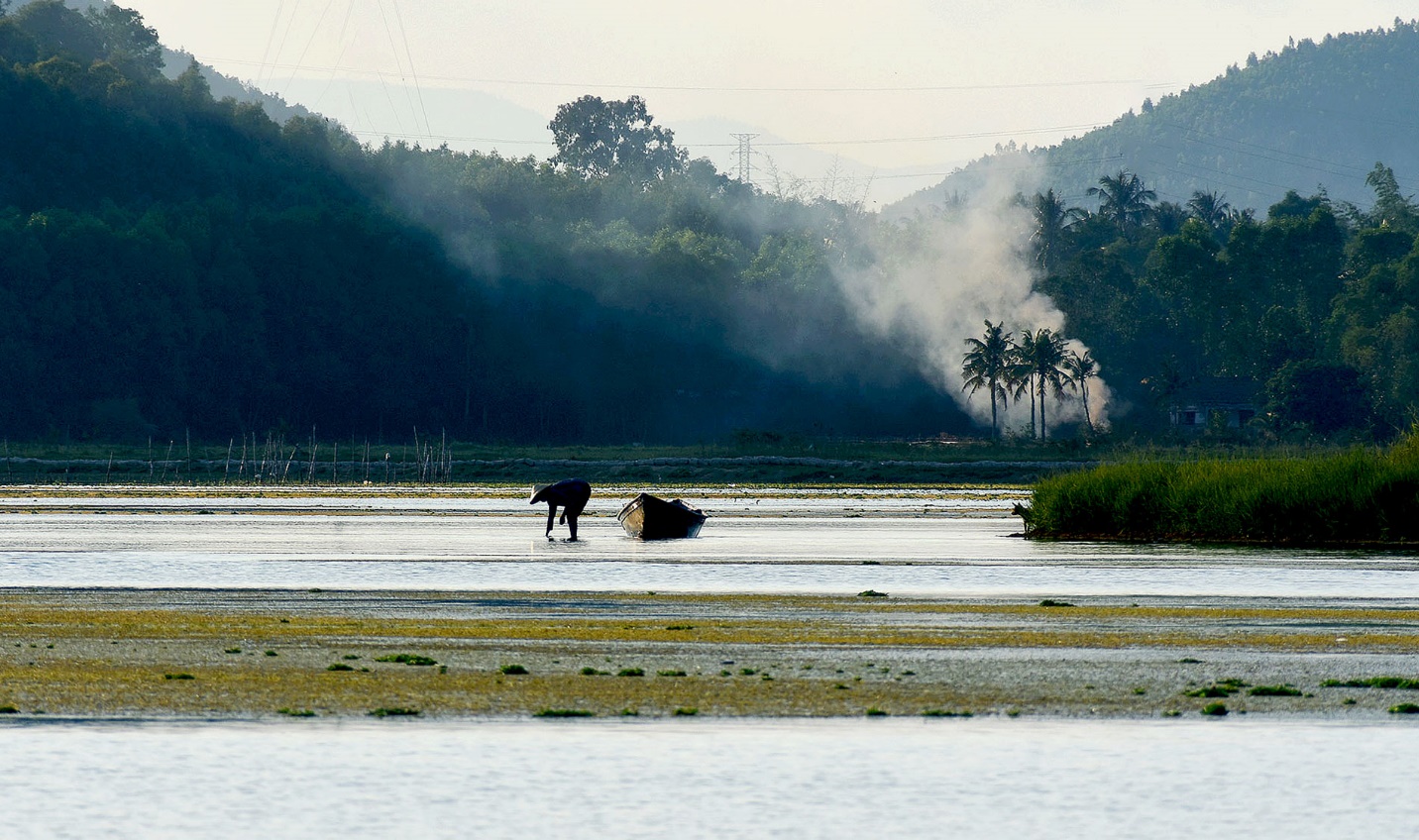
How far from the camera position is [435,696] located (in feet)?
55.5

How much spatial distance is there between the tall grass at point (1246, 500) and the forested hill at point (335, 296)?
8734 cm

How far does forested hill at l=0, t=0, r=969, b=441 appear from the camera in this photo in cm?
12825

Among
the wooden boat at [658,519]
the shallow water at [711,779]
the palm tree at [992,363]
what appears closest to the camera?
the shallow water at [711,779]

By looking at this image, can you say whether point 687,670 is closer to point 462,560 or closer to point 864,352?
point 462,560

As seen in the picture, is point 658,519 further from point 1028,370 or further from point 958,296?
point 958,296

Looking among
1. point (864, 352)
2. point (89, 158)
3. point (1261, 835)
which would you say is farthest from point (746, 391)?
point (1261, 835)

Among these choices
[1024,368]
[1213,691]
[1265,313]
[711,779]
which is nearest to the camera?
[711,779]

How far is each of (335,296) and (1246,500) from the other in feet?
339

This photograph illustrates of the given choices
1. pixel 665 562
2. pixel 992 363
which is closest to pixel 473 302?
pixel 992 363

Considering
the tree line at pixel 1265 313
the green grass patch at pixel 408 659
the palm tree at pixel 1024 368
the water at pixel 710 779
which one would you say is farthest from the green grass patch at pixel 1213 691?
the palm tree at pixel 1024 368

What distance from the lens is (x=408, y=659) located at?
19.7 meters

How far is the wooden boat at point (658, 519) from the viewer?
158 ft

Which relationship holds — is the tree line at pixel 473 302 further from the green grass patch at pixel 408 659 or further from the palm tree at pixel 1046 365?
the green grass patch at pixel 408 659

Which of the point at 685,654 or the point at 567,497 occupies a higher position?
the point at 567,497
